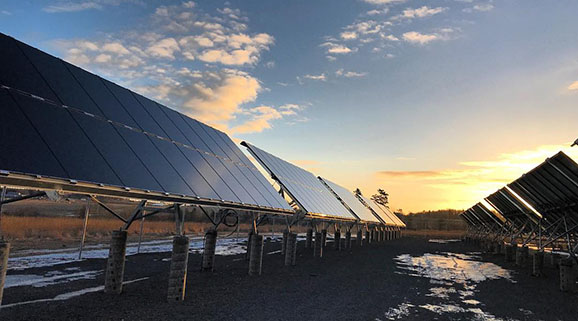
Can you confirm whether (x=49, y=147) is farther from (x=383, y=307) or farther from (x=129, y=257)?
(x=129, y=257)

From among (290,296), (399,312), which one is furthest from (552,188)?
(290,296)

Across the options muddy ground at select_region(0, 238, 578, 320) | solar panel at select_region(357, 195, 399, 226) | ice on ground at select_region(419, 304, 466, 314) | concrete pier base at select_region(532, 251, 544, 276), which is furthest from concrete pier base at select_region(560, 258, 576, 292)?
solar panel at select_region(357, 195, 399, 226)

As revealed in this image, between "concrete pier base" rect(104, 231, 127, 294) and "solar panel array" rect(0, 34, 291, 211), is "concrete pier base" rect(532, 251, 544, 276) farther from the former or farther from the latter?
"concrete pier base" rect(104, 231, 127, 294)

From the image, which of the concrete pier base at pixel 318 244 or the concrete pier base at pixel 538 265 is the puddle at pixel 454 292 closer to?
the concrete pier base at pixel 538 265

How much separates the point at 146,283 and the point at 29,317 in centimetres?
516

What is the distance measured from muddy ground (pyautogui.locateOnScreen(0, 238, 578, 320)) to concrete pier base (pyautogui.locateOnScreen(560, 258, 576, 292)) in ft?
2.42

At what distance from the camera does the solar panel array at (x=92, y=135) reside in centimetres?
783

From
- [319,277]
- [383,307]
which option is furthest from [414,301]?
[319,277]

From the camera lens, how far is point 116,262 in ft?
35.8

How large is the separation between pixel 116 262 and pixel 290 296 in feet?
20.2

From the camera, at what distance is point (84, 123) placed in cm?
995

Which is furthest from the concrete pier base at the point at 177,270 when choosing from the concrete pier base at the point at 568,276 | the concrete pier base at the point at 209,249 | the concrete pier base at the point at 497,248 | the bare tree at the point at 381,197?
the bare tree at the point at 381,197

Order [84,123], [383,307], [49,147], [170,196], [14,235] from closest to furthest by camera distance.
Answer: [49,147] < [84,123] < [170,196] < [383,307] < [14,235]

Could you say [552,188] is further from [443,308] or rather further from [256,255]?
[256,255]
